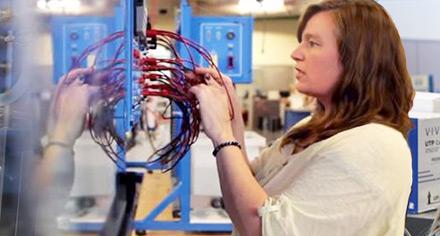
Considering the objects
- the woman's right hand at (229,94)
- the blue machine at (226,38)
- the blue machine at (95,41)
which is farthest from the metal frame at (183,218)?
the woman's right hand at (229,94)

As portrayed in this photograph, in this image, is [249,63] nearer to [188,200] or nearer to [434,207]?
[188,200]

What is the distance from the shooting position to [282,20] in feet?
39.1

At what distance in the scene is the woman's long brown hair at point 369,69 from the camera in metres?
1.09

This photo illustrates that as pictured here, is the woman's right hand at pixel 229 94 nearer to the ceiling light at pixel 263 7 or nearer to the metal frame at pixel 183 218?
the metal frame at pixel 183 218

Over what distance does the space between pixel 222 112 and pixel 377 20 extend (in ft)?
1.34

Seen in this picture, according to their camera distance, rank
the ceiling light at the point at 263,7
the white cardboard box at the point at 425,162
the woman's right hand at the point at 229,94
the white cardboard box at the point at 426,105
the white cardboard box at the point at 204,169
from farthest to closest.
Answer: the ceiling light at the point at 263,7, the white cardboard box at the point at 204,169, the white cardboard box at the point at 426,105, the white cardboard box at the point at 425,162, the woman's right hand at the point at 229,94

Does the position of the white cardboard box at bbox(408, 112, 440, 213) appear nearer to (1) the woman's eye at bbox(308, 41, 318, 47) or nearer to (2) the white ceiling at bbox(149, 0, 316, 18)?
(1) the woman's eye at bbox(308, 41, 318, 47)

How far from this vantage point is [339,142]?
1.06 meters

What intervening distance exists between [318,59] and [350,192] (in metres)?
0.32

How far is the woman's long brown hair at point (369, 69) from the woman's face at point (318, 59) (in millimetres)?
16

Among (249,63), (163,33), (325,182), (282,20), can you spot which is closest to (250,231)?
(325,182)

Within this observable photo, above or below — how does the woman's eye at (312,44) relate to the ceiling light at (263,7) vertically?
below

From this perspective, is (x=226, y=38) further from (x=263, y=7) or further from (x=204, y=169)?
(x=263, y=7)

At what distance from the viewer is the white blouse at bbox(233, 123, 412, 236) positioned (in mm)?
1008
